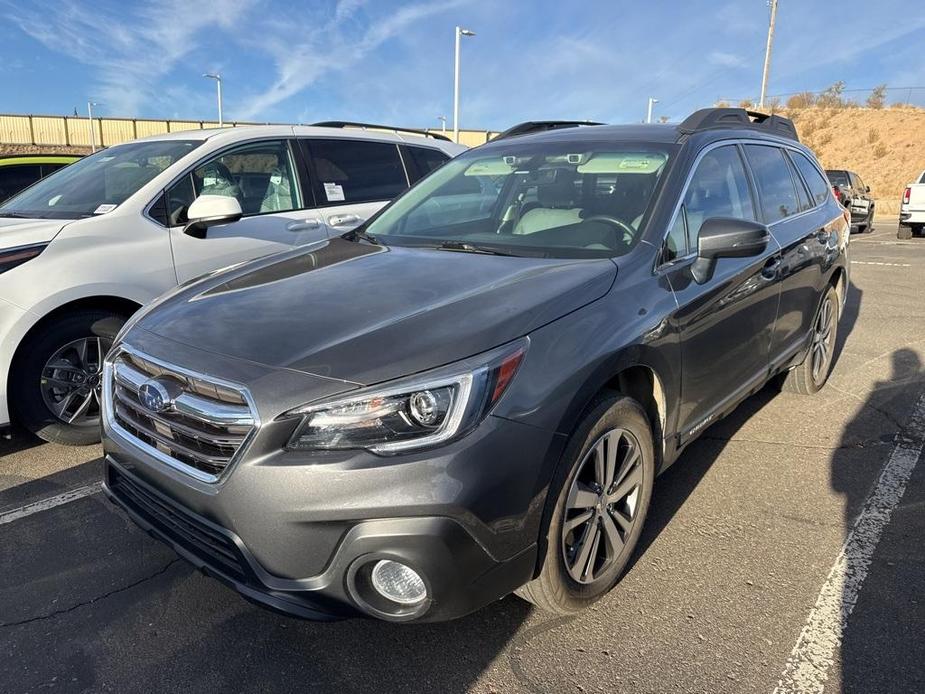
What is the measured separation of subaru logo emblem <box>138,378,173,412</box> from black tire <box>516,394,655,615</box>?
1.26m

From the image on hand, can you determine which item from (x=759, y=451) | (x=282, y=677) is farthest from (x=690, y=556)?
(x=282, y=677)

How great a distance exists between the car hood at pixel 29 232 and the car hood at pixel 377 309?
57.4 inches

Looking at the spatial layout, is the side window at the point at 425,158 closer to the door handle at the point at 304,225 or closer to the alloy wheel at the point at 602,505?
the door handle at the point at 304,225

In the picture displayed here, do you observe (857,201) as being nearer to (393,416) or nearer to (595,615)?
(595,615)

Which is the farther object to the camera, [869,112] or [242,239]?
[869,112]

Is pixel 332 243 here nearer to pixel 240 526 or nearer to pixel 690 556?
pixel 240 526

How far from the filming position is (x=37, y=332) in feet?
12.2

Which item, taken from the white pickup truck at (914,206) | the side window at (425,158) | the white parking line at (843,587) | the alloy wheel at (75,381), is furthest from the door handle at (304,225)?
the white pickup truck at (914,206)

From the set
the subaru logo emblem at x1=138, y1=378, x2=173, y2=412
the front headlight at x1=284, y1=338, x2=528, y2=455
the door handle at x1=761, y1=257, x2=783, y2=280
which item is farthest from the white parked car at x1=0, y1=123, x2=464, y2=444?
the door handle at x1=761, y1=257, x2=783, y2=280

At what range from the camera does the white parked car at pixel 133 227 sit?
3697 millimetres

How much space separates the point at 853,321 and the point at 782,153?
12.1 feet

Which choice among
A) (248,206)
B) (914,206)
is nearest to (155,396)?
(248,206)

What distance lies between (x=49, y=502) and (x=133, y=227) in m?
1.69

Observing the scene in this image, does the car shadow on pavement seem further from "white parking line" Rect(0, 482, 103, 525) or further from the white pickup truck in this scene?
the white pickup truck
